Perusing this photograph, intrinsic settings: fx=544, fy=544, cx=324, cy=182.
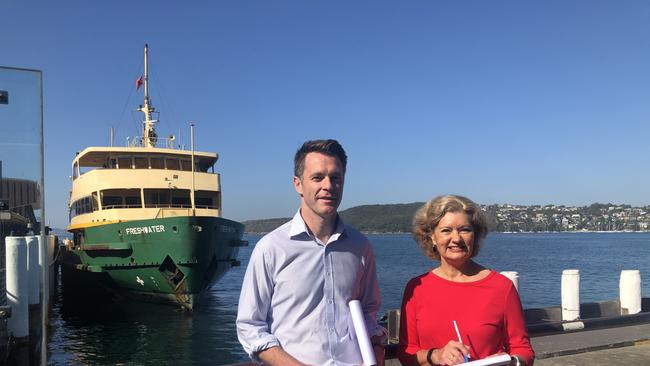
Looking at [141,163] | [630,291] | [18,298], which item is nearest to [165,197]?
[141,163]

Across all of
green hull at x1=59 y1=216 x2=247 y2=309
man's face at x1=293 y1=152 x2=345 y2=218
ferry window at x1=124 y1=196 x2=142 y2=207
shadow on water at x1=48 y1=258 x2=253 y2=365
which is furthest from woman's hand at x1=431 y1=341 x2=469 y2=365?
ferry window at x1=124 y1=196 x2=142 y2=207

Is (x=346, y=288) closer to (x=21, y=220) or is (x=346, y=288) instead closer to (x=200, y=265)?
(x=21, y=220)

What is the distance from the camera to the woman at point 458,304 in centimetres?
222

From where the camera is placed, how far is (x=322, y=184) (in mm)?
2125

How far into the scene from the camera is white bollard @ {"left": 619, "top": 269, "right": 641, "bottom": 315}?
8773 millimetres

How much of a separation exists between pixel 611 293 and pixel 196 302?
66.8ft

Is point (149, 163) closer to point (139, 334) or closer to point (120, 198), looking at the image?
point (120, 198)

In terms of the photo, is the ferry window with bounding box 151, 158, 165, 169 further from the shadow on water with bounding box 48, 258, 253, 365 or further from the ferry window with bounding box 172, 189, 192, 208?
the shadow on water with bounding box 48, 258, 253, 365

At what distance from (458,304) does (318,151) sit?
0.86 meters

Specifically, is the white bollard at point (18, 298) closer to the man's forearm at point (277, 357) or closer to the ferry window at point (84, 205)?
the man's forearm at point (277, 357)

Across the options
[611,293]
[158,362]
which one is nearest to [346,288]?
[158,362]

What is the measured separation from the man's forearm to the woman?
57cm

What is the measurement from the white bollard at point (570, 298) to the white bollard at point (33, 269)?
7278 millimetres

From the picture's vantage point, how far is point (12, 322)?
25.6 feet
